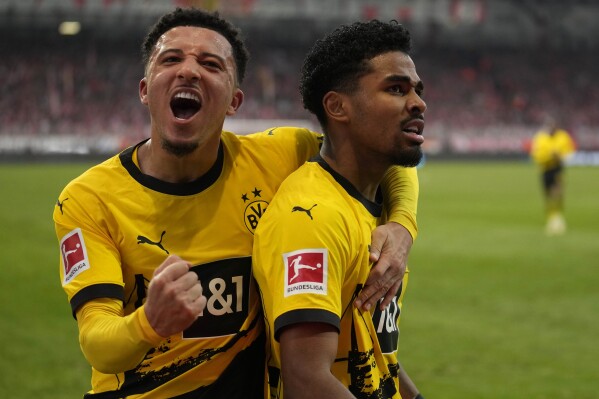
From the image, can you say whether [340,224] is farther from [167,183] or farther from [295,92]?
[295,92]

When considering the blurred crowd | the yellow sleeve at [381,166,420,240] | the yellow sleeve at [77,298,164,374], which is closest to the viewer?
the yellow sleeve at [77,298,164,374]

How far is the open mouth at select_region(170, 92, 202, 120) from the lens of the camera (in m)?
3.15

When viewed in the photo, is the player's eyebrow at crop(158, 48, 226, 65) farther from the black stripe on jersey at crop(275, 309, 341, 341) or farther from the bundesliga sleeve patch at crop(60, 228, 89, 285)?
the black stripe on jersey at crop(275, 309, 341, 341)

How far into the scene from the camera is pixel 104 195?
3188mm

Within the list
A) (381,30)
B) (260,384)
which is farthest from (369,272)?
(381,30)

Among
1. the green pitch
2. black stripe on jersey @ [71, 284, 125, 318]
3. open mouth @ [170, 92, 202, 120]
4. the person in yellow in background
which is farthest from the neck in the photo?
the person in yellow in background

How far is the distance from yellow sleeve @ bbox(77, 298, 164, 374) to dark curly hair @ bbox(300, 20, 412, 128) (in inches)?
45.8

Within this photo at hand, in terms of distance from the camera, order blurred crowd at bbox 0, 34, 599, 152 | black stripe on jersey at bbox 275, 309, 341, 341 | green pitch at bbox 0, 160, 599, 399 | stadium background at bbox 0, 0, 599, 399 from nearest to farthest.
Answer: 1. black stripe on jersey at bbox 275, 309, 341, 341
2. green pitch at bbox 0, 160, 599, 399
3. stadium background at bbox 0, 0, 599, 399
4. blurred crowd at bbox 0, 34, 599, 152

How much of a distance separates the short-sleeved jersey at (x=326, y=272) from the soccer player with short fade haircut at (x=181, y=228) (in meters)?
0.13

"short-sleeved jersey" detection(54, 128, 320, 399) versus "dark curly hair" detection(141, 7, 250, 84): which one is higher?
"dark curly hair" detection(141, 7, 250, 84)

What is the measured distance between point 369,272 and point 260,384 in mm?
683

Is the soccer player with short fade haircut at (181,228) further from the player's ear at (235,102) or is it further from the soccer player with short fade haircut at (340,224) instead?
the soccer player with short fade haircut at (340,224)

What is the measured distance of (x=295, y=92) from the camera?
145 ft

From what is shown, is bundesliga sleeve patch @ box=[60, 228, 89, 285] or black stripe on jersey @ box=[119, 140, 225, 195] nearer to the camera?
bundesliga sleeve patch @ box=[60, 228, 89, 285]
